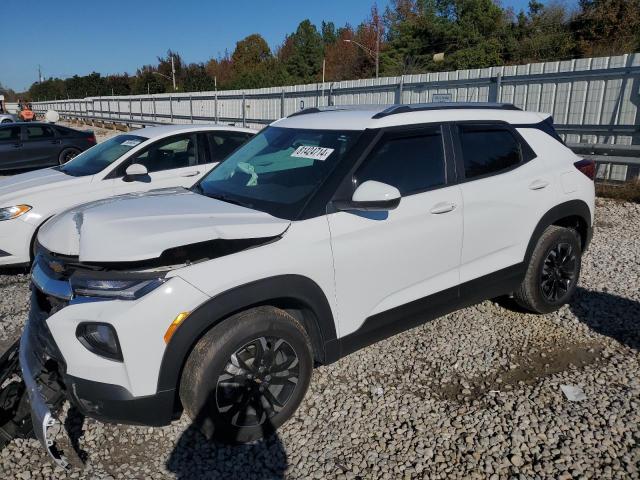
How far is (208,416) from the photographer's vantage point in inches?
102

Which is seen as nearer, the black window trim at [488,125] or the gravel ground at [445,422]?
the gravel ground at [445,422]

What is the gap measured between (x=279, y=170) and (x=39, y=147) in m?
12.6

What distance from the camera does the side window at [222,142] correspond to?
671cm

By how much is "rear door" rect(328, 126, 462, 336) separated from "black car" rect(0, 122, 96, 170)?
42.7 feet

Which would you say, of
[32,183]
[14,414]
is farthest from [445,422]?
[32,183]

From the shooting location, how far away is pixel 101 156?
21.2 feet

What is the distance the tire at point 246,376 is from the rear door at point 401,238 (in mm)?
374

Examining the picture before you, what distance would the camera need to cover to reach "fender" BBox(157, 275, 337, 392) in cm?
243

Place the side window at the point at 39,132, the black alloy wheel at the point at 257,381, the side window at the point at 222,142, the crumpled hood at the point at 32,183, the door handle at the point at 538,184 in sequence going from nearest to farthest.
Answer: the black alloy wheel at the point at 257,381, the door handle at the point at 538,184, the crumpled hood at the point at 32,183, the side window at the point at 222,142, the side window at the point at 39,132

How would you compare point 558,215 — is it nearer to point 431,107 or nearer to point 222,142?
point 431,107

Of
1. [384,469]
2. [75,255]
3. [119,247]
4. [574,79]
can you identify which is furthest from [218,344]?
[574,79]

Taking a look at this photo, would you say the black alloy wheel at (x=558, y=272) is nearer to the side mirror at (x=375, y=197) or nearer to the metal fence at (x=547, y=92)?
the side mirror at (x=375, y=197)

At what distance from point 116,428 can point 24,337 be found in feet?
2.49

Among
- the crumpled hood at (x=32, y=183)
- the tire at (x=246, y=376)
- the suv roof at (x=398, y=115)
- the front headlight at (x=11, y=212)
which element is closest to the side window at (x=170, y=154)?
the crumpled hood at (x=32, y=183)
